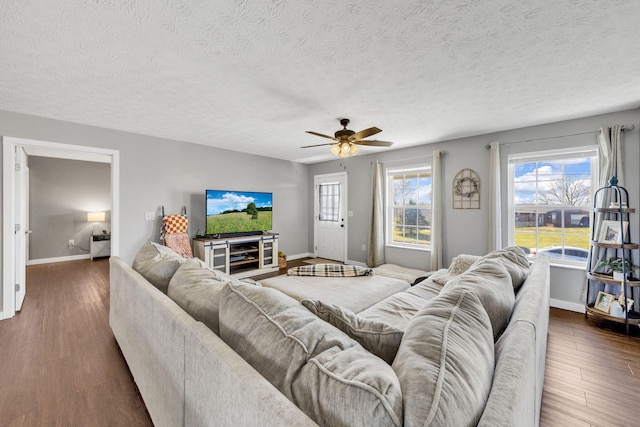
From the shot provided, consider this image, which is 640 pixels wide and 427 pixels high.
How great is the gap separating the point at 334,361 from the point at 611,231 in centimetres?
388

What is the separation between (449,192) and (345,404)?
14.2ft

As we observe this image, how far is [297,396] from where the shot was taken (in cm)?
72

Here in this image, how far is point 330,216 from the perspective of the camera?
20.2 ft

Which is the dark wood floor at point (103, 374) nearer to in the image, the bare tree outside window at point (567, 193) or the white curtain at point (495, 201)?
the white curtain at point (495, 201)

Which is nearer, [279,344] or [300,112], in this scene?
[279,344]

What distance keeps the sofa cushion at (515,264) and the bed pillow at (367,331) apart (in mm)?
1257

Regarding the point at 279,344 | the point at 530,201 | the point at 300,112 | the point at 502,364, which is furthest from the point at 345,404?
the point at 530,201

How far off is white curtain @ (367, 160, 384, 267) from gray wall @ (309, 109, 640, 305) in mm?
167

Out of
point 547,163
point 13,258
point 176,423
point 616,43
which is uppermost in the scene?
point 616,43

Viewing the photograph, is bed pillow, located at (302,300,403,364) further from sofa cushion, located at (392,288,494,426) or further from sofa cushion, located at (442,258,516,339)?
sofa cushion, located at (442,258,516,339)

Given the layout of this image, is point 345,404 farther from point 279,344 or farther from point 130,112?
point 130,112

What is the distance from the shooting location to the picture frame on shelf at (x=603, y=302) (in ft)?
9.37

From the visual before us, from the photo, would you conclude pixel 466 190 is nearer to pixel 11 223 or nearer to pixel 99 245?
pixel 11 223

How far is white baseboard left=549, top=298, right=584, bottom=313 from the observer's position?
→ 10.8ft
